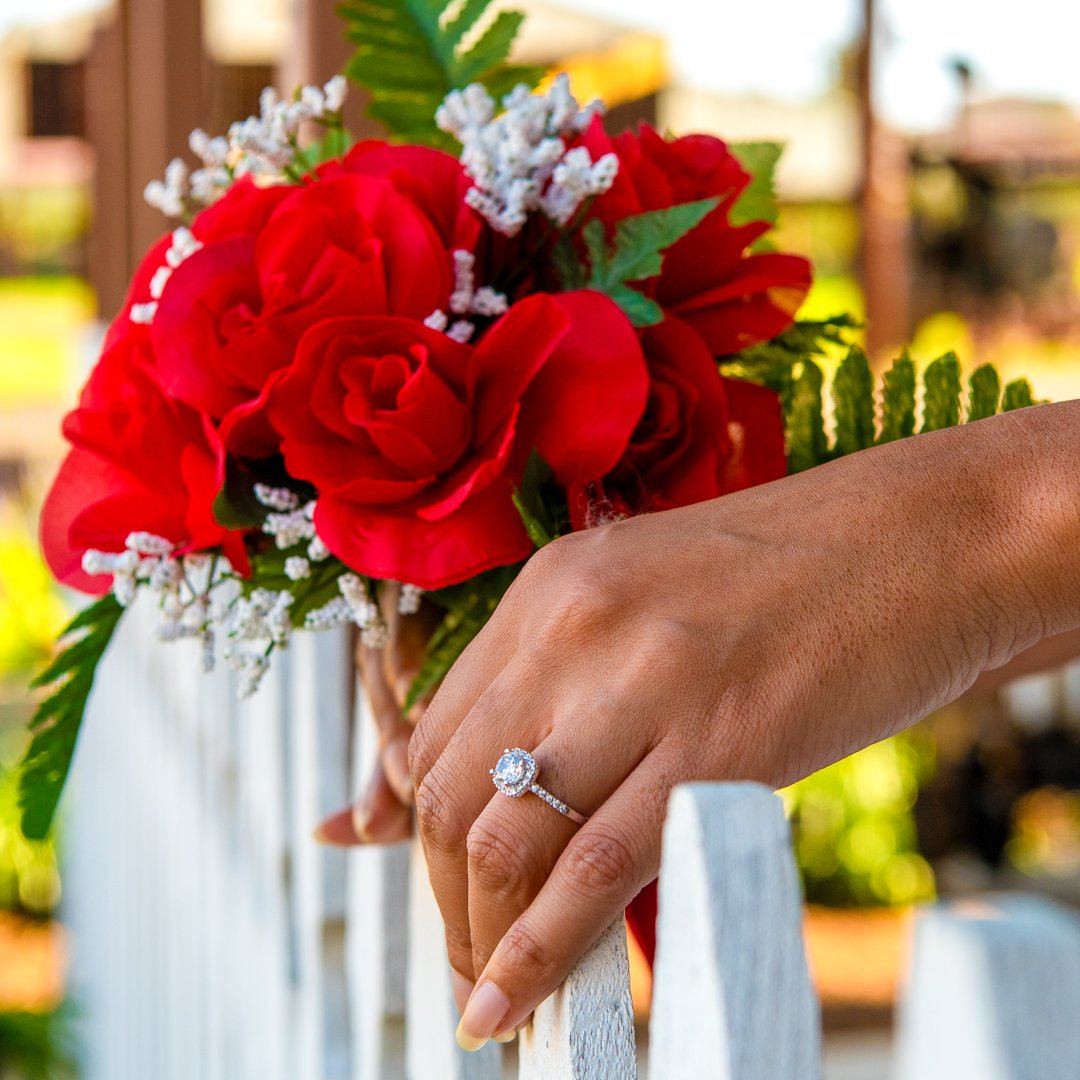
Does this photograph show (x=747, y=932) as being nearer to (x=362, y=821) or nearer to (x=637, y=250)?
(x=637, y=250)

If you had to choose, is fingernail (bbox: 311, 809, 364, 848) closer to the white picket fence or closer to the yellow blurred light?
the white picket fence

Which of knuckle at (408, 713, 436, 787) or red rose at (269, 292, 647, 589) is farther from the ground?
red rose at (269, 292, 647, 589)

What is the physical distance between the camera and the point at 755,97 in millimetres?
7934

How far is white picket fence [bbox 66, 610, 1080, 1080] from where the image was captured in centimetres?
42

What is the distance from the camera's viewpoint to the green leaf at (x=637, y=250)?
65cm

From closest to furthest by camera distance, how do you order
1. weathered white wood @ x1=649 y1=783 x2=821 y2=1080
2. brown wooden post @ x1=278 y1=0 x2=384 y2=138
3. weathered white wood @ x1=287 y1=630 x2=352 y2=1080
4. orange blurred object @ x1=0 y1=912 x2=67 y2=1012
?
1. weathered white wood @ x1=649 y1=783 x2=821 y2=1080
2. weathered white wood @ x1=287 y1=630 x2=352 y2=1080
3. brown wooden post @ x1=278 y1=0 x2=384 y2=138
4. orange blurred object @ x1=0 y1=912 x2=67 y2=1012

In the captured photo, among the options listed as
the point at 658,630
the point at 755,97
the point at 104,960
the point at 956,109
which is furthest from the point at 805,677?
the point at 755,97

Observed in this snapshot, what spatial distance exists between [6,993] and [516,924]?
4.70 m

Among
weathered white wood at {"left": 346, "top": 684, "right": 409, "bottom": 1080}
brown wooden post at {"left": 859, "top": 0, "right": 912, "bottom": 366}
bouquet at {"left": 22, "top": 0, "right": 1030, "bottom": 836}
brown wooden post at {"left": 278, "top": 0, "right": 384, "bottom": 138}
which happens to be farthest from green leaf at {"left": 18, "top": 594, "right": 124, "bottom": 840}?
brown wooden post at {"left": 859, "top": 0, "right": 912, "bottom": 366}

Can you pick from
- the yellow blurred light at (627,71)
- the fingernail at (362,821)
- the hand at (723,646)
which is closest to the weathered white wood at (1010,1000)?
the hand at (723,646)

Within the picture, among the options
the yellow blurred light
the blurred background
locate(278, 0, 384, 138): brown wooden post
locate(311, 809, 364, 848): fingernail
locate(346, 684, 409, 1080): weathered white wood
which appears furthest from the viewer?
the yellow blurred light

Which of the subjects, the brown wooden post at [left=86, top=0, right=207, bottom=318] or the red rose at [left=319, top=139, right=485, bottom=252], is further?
the brown wooden post at [left=86, top=0, right=207, bottom=318]

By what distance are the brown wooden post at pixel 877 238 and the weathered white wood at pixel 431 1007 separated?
330 centimetres

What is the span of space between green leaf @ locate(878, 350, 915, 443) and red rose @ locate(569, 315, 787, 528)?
56mm
